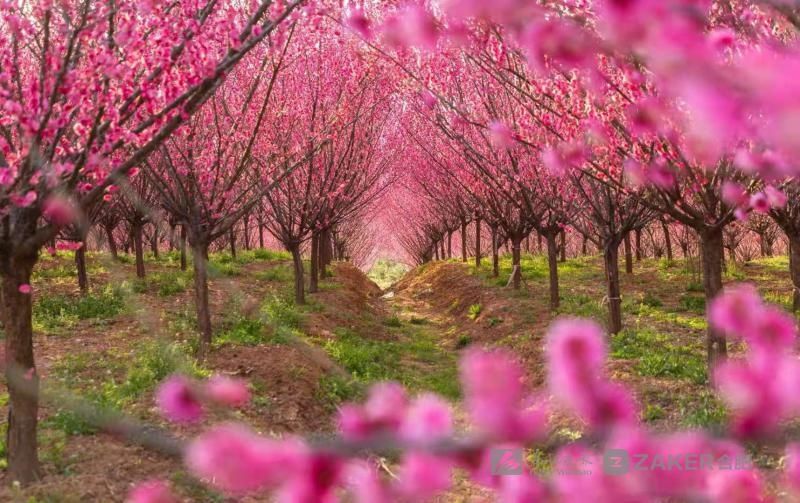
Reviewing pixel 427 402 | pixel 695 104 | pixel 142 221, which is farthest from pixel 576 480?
pixel 142 221

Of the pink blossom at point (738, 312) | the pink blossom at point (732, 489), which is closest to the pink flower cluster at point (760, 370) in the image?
the pink blossom at point (738, 312)

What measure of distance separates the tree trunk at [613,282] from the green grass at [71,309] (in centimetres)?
830

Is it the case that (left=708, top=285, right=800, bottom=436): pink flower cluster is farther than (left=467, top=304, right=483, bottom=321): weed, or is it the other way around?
(left=467, top=304, right=483, bottom=321): weed

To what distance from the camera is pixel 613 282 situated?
31.9 ft

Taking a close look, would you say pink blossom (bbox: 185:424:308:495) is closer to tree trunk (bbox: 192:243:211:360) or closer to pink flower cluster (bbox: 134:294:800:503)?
pink flower cluster (bbox: 134:294:800:503)

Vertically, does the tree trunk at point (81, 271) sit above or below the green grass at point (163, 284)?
above

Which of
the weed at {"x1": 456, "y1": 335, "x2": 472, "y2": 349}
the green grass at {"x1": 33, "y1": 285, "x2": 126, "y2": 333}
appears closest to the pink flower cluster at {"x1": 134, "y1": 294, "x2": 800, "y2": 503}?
the green grass at {"x1": 33, "y1": 285, "x2": 126, "y2": 333}

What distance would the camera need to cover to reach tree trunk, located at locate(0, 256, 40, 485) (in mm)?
4762

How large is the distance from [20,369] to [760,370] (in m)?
5.20

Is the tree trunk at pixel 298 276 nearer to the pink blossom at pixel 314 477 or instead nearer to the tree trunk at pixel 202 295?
the tree trunk at pixel 202 295

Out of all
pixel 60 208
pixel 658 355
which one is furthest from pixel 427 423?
pixel 658 355

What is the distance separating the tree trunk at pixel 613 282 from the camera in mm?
9633

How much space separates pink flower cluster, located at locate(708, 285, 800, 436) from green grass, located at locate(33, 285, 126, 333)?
10.7 meters

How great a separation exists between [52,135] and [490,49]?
431 cm
